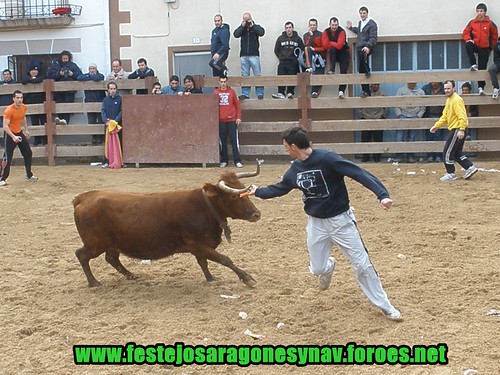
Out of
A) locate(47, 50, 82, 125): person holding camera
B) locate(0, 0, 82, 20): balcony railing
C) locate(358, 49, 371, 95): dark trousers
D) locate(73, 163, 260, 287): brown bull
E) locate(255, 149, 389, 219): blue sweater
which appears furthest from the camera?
locate(0, 0, 82, 20): balcony railing

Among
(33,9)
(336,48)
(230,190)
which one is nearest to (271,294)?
(230,190)

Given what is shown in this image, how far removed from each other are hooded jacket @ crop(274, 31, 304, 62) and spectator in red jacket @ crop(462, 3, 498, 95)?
3141mm

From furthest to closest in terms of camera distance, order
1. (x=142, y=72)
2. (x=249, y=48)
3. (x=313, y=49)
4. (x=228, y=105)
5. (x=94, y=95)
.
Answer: (x=94, y=95)
(x=142, y=72)
(x=249, y=48)
(x=313, y=49)
(x=228, y=105)

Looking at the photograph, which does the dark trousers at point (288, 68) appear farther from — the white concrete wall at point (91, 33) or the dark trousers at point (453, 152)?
the dark trousers at point (453, 152)

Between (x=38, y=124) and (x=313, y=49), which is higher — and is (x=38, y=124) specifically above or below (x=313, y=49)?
below

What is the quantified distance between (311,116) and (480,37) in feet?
11.8

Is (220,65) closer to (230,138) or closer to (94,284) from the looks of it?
(230,138)

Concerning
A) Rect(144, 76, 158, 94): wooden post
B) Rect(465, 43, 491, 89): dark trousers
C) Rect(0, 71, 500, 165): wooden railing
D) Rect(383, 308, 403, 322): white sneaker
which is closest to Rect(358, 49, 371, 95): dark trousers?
Rect(0, 71, 500, 165): wooden railing

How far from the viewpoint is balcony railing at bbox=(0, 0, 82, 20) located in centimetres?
1755

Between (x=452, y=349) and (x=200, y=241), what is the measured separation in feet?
8.70

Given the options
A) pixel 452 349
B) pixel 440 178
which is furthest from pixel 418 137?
pixel 452 349

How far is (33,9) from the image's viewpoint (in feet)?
58.4

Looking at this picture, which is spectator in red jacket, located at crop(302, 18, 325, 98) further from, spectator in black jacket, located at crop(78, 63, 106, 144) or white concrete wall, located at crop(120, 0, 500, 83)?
spectator in black jacket, located at crop(78, 63, 106, 144)

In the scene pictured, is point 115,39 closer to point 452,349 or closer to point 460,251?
point 460,251
